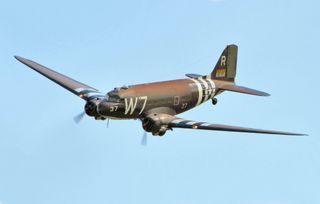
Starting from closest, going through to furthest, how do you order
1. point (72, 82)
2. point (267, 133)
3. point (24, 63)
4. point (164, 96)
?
1. point (267, 133)
2. point (164, 96)
3. point (72, 82)
4. point (24, 63)

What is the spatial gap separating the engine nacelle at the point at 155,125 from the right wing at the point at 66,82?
4039 millimetres

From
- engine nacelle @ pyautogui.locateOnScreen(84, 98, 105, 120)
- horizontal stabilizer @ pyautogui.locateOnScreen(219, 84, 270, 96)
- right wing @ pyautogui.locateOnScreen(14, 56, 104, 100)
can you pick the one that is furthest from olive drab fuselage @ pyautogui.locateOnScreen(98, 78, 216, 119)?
right wing @ pyautogui.locateOnScreen(14, 56, 104, 100)

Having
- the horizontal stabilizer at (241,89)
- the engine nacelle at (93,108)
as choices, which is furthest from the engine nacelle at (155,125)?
the horizontal stabilizer at (241,89)

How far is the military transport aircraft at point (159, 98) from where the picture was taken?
152 feet

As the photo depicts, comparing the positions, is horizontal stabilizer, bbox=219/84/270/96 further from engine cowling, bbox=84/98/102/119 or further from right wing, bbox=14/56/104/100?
engine cowling, bbox=84/98/102/119

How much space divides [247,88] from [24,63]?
17906 mm

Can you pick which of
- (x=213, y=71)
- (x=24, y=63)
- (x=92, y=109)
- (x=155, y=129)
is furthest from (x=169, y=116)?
(x=24, y=63)

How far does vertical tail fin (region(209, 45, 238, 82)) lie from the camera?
55.9m

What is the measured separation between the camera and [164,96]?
48875 mm

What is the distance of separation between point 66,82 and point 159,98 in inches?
342

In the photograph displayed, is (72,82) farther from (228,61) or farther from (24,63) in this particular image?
(228,61)

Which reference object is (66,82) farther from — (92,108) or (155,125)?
(155,125)

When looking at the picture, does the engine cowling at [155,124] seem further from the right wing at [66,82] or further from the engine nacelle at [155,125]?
the right wing at [66,82]

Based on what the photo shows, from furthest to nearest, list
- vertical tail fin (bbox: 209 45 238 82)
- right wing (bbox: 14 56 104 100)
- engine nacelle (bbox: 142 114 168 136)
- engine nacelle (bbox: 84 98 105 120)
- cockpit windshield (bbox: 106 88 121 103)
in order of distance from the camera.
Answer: vertical tail fin (bbox: 209 45 238 82), right wing (bbox: 14 56 104 100), engine nacelle (bbox: 142 114 168 136), engine nacelle (bbox: 84 98 105 120), cockpit windshield (bbox: 106 88 121 103)
